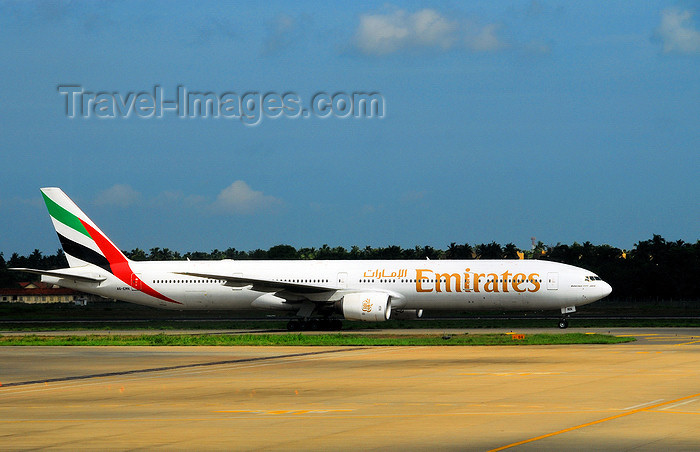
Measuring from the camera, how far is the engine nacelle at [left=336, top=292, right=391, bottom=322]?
49.7 m

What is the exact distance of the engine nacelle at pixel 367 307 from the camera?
163ft

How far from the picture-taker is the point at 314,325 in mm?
Answer: 53125

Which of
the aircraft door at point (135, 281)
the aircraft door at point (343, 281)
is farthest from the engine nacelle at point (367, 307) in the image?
the aircraft door at point (135, 281)

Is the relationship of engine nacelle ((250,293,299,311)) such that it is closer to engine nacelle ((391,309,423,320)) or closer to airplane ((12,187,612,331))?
airplane ((12,187,612,331))

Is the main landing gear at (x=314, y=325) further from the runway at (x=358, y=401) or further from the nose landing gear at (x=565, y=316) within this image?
the runway at (x=358, y=401)

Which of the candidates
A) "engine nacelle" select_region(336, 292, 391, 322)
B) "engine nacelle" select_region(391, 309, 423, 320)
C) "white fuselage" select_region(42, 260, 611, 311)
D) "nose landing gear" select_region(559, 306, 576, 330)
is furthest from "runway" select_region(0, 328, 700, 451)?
"engine nacelle" select_region(391, 309, 423, 320)

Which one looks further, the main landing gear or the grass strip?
the main landing gear

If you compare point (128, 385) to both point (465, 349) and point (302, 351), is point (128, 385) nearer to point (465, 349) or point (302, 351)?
point (302, 351)

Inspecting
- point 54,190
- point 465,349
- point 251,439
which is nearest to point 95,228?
point 54,190

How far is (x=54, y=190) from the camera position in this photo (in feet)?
191

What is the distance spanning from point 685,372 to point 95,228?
4080 cm

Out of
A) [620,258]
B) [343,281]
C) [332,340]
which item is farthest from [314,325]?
[620,258]

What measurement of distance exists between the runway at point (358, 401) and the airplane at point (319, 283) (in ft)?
56.5

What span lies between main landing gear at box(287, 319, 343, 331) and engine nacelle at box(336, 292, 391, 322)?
3.02 metres
